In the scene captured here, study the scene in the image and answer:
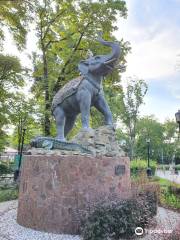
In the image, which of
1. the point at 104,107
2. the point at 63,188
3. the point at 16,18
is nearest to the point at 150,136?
the point at 16,18

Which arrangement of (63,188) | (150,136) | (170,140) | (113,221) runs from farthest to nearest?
(170,140) → (150,136) → (63,188) → (113,221)

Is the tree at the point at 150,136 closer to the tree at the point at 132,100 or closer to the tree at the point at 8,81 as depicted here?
the tree at the point at 132,100

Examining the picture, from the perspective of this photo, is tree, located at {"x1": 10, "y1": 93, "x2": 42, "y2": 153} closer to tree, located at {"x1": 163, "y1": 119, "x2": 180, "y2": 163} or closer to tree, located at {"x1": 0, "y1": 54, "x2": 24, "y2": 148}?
tree, located at {"x1": 0, "y1": 54, "x2": 24, "y2": 148}

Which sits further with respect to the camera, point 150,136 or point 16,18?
point 150,136

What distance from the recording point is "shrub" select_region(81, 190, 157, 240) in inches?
215

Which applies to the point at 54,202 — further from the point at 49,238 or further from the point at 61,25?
the point at 61,25

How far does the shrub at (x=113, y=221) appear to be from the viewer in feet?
17.9

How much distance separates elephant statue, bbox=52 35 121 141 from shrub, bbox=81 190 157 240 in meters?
2.20

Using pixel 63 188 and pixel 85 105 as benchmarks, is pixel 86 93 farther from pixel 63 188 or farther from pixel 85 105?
pixel 63 188

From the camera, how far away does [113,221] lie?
18.5 feet

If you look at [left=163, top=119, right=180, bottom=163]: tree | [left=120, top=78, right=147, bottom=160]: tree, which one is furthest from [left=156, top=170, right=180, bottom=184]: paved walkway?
[left=163, top=119, right=180, bottom=163]: tree

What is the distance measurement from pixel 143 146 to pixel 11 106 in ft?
113

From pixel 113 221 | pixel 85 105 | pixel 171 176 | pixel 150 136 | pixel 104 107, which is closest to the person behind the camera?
pixel 113 221

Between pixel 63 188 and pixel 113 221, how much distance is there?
1271 millimetres
